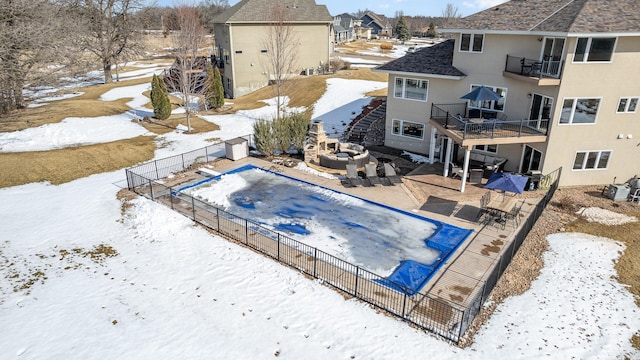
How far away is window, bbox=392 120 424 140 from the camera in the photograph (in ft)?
89.9

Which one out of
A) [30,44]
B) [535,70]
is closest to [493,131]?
[535,70]

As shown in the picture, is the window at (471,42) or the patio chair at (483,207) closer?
the patio chair at (483,207)

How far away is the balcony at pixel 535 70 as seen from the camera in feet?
66.9

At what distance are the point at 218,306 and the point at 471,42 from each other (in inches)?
816

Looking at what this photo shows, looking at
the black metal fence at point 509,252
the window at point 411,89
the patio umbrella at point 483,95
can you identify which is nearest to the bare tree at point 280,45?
the window at point 411,89

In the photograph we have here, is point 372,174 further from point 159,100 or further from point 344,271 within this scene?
point 159,100

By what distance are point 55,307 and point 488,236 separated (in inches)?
674

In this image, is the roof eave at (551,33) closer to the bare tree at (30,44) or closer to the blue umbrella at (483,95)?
the blue umbrella at (483,95)

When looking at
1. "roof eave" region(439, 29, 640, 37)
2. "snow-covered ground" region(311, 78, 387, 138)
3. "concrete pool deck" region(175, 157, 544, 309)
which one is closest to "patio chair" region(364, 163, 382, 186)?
"concrete pool deck" region(175, 157, 544, 309)

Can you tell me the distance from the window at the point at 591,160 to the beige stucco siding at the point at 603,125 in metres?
0.23

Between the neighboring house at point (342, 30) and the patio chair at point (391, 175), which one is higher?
the neighboring house at point (342, 30)

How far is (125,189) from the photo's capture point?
22781mm

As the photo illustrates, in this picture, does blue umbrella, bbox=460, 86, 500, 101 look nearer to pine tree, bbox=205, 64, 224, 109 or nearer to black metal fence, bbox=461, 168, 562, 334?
black metal fence, bbox=461, 168, 562, 334

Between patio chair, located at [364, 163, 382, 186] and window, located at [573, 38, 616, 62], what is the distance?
11.7 meters
